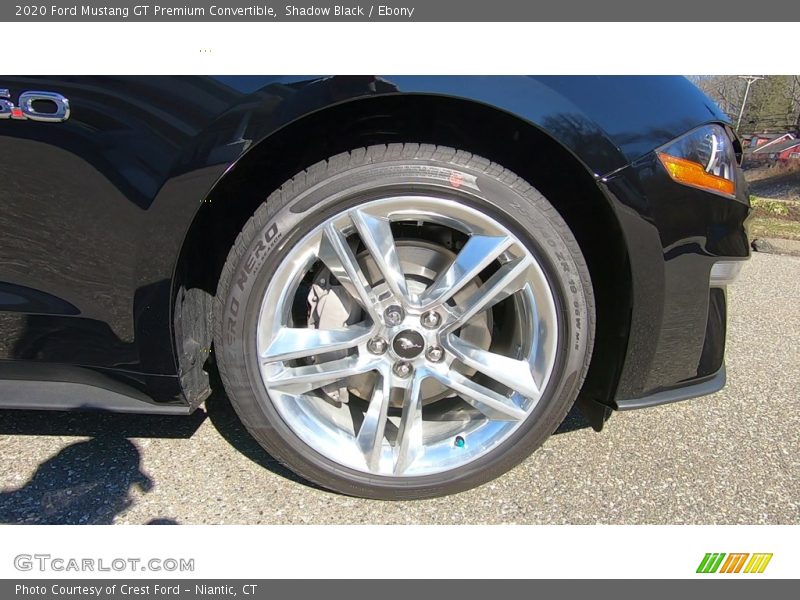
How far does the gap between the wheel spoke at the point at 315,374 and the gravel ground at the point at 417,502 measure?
16.5 inches

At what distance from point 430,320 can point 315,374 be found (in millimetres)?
407

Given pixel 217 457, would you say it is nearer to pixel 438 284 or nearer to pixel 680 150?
pixel 438 284

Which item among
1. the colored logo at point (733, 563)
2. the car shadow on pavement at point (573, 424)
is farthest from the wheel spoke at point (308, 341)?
the colored logo at point (733, 563)

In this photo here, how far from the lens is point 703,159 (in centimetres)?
153

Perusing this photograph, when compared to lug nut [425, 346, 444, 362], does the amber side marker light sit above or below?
above

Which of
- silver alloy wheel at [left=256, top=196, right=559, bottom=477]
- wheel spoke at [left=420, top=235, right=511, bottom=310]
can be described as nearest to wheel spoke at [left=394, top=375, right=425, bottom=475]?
silver alloy wheel at [left=256, top=196, right=559, bottom=477]

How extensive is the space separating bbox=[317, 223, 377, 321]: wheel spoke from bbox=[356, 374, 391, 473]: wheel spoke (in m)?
0.25

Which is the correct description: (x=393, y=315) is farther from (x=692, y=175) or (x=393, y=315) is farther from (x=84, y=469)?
(x=84, y=469)

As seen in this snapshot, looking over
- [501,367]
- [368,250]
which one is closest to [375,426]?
[501,367]

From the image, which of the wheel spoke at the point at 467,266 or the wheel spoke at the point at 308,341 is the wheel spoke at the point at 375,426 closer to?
the wheel spoke at the point at 308,341

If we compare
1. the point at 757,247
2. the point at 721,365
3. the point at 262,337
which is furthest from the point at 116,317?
the point at 757,247

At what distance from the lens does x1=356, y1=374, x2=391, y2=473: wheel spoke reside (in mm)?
1647

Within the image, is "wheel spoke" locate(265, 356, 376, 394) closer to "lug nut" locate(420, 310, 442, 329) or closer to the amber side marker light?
"lug nut" locate(420, 310, 442, 329)

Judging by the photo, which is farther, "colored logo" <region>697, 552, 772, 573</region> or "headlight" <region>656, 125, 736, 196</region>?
"colored logo" <region>697, 552, 772, 573</region>
